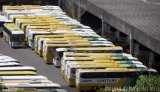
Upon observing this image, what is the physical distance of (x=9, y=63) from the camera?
48062mm

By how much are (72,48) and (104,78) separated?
7739 mm

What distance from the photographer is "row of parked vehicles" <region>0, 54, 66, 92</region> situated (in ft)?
136

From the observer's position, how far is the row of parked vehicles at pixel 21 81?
41344mm

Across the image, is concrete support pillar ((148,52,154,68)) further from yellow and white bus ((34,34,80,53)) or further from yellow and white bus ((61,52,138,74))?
yellow and white bus ((34,34,80,53))

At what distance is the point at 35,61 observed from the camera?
2100 inches

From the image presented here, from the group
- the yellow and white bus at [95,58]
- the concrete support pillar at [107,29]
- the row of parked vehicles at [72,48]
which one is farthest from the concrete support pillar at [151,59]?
the concrete support pillar at [107,29]

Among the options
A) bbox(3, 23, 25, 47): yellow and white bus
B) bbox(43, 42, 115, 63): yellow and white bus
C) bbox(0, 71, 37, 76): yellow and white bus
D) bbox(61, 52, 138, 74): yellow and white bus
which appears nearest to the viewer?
bbox(0, 71, 37, 76): yellow and white bus

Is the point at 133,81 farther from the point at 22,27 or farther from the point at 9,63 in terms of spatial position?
the point at 22,27

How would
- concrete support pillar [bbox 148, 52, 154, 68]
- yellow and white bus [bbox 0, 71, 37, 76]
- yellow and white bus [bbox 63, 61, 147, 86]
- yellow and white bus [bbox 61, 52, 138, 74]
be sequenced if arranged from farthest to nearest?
concrete support pillar [bbox 148, 52, 154, 68] → yellow and white bus [bbox 61, 52, 138, 74] → yellow and white bus [bbox 63, 61, 147, 86] → yellow and white bus [bbox 0, 71, 37, 76]

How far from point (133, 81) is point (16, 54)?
13913mm

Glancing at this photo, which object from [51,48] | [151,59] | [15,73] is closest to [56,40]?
[51,48]

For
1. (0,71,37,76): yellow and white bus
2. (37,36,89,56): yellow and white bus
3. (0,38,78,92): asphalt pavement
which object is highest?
(37,36,89,56): yellow and white bus

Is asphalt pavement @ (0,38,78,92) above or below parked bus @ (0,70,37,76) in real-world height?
below

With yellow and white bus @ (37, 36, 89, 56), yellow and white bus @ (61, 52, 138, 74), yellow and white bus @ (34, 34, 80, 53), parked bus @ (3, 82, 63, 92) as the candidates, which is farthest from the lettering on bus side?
yellow and white bus @ (34, 34, 80, 53)
